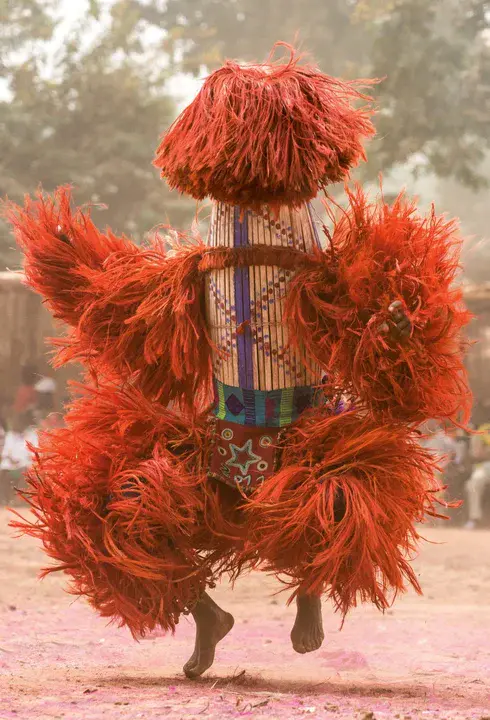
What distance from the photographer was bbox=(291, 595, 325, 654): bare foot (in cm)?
209

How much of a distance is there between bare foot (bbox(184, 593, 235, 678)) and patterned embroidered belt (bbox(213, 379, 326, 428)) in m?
0.43

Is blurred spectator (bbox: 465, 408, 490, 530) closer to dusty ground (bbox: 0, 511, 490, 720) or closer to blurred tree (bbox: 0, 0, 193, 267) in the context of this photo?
dusty ground (bbox: 0, 511, 490, 720)

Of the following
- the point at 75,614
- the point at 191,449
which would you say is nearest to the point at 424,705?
the point at 191,449

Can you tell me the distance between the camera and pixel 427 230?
1986 millimetres

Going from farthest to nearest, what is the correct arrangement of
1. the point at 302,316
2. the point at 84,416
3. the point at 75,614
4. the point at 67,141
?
the point at 67,141, the point at 75,614, the point at 84,416, the point at 302,316

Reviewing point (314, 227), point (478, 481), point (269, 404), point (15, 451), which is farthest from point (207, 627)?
point (15, 451)

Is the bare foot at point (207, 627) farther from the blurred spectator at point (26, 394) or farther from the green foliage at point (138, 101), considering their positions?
the green foliage at point (138, 101)

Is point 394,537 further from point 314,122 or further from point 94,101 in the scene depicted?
point 94,101

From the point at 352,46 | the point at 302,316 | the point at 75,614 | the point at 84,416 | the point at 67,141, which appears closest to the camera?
the point at 302,316

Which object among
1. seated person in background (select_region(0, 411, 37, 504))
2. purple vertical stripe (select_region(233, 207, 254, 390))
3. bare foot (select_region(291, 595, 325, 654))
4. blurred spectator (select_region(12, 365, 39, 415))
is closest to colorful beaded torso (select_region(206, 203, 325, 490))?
purple vertical stripe (select_region(233, 207, 254, 390))

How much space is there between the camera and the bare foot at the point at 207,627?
214 centimetres

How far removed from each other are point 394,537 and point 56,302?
979 millimetres

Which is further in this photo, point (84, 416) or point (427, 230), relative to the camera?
point (84, 416)

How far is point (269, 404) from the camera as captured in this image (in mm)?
2023
